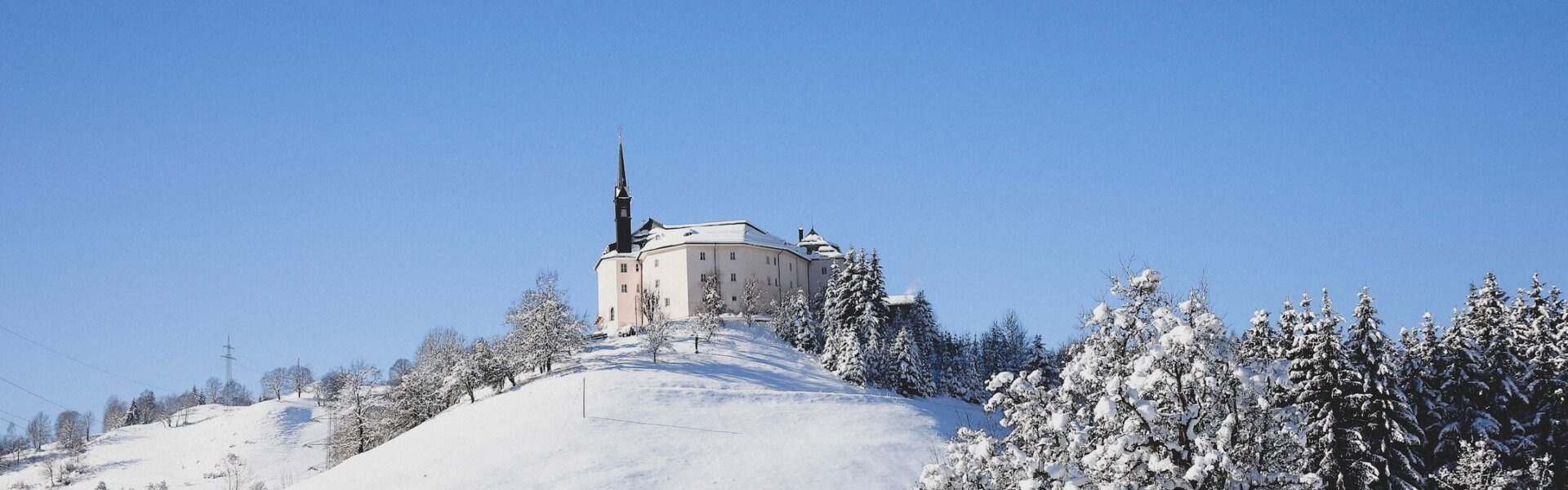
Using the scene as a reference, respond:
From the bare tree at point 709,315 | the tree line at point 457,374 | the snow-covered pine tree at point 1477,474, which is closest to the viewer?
the snow-covered pine tree at point 1477,474

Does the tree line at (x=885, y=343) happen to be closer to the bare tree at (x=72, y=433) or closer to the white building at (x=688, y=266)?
the white building at (x=688, y=266)

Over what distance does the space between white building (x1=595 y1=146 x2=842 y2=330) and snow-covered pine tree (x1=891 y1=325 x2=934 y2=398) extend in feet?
75.0

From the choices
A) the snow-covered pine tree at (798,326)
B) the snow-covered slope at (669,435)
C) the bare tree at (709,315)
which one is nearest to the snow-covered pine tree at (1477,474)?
the snow-covered slope at (669,435)

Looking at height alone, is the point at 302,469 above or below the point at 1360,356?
below

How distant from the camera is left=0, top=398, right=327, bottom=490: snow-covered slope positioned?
92625 mm

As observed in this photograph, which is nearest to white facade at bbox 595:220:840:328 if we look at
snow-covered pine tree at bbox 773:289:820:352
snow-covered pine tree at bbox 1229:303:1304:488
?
snow-covered pine tree at bbox 773:289:820:352

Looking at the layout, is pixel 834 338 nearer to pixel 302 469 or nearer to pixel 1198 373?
pixel 302 469

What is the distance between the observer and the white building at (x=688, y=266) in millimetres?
90688

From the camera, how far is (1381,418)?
37.5 m

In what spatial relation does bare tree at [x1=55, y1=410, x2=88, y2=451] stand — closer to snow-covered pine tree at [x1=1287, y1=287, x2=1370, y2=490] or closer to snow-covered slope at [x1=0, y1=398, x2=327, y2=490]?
snow-covered slope at [x1=0, y1=398, x2=327, y2=490]

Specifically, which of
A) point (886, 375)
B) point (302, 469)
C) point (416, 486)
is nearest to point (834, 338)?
point (886, 375)

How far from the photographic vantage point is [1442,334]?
46.8 meters

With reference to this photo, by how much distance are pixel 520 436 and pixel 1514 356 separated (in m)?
38.4

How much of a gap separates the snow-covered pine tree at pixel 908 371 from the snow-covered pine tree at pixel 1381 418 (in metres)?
32.5
